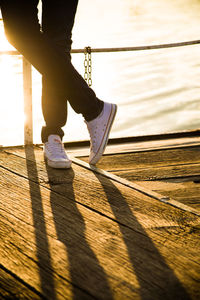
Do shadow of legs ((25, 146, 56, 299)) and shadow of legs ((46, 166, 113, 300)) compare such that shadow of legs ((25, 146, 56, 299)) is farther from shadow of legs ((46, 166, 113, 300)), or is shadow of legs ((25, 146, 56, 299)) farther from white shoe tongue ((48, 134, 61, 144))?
white shoe tongue ((48, 134, 61, 144))

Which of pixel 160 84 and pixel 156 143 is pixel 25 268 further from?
pixel 160 84

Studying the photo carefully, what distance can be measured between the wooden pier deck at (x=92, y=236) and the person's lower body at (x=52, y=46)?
300mm

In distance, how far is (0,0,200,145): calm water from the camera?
12734 millimetres

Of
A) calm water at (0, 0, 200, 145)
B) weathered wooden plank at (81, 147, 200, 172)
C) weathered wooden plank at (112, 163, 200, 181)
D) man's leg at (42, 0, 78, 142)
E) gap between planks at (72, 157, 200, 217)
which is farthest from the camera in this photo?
calm water at (0, 0, 200, 145)

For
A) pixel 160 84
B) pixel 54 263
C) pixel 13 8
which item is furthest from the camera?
pixel 160 84

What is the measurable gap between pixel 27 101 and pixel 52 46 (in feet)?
2.87

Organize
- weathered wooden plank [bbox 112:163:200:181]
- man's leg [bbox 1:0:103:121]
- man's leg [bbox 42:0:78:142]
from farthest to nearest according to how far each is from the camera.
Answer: weathered wooden plank [bbox 112:163:200:181], man's leg [bbox 42:0:78:142], man's leg [bbox 1:0:103:121]

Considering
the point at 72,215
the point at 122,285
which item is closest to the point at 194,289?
the point at 122,285

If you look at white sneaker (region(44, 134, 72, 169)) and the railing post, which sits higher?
the railing post

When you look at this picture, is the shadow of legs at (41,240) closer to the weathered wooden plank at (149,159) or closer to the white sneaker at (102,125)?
the white sneaker at (102,125)

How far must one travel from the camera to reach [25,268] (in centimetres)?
109

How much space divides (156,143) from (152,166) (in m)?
0.55

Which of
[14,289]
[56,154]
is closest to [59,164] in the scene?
[56,154]

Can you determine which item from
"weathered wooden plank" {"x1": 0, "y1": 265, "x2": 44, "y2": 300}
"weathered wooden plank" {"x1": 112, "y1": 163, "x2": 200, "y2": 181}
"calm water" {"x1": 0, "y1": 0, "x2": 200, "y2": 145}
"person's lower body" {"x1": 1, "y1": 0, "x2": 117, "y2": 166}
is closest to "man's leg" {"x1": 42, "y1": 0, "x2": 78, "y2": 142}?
"person's lower body" {"x1": 1, "y1": 0, "x2": 117, "y2": 166}
